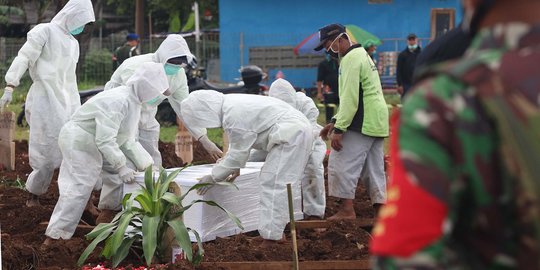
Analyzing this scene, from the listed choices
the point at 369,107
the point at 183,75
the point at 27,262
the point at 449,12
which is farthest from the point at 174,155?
the point at 449,12

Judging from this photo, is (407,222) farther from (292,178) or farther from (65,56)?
(65,56)

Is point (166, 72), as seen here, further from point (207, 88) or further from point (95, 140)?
point (207, 88)

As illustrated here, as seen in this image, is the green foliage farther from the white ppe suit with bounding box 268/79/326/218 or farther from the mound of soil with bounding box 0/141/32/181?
the white ppe suit with bounding box 268/79/326/218

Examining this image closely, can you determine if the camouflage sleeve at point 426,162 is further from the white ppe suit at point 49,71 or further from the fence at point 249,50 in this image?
the fence at point 249,50

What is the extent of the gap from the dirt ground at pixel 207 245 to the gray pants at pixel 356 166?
0.42 metres

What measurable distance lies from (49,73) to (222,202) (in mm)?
2811

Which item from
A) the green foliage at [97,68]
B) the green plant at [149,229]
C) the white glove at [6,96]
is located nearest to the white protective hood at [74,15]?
the white glove at [6,96]

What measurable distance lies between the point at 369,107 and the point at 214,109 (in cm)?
162

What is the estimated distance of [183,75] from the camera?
11.1m

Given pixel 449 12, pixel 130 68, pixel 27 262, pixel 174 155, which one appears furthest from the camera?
pixel 449 12

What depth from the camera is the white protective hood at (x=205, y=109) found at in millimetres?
8625

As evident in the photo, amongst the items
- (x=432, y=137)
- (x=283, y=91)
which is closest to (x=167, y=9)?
(x=283, y=91)

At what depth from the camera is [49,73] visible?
10.9 metres

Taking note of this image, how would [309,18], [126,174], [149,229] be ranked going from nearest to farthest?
1. [149,229]
2. [126,174]
3. [309,18]
